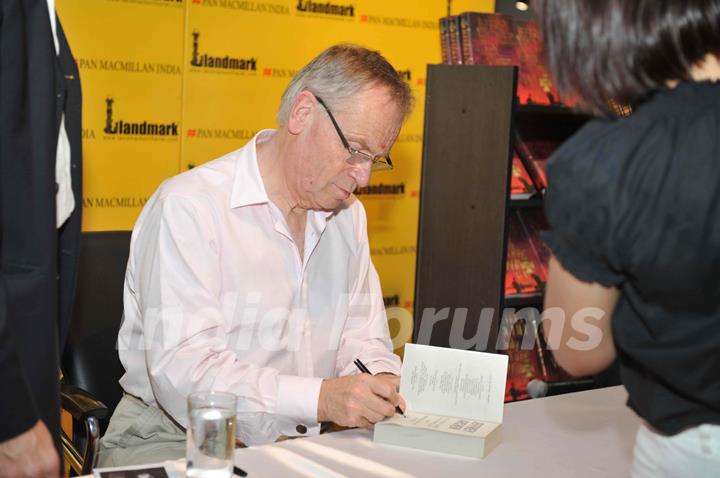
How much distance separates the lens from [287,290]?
224 cm

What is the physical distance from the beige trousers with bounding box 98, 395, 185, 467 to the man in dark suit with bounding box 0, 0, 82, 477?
65 centimetres

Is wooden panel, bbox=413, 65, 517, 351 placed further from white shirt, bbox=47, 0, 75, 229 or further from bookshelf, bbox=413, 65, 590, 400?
white shirt, bbox=47, 0, 75, 229

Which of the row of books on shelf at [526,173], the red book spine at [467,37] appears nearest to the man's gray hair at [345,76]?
the red book spine at [467,37]

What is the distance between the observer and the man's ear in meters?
2.18

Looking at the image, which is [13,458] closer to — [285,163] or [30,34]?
[30,34]

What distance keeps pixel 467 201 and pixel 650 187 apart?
2.59 meters

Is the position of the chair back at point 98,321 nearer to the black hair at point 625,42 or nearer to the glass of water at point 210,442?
the glass of water at point 210,442

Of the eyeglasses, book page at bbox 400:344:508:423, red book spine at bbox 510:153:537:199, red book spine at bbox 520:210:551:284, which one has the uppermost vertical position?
the eyeglasses

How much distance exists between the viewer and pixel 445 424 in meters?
1.81

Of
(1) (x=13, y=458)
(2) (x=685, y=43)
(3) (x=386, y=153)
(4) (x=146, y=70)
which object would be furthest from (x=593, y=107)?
(4) (x=146, y=70)

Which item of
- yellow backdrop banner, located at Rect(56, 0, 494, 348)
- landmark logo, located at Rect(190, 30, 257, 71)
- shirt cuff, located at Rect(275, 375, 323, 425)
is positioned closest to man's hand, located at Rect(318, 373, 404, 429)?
shirt cuff, located at Rect(275, 375, 323, 425)

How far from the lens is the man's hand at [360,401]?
1.82 meters

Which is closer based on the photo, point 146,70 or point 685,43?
point 685,43

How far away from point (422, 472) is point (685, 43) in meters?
0.94
